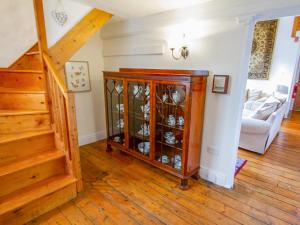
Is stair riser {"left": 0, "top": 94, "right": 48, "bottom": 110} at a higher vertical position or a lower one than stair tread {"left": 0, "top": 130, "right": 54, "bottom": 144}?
higher

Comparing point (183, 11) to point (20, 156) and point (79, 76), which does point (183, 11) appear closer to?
point (79, 76)

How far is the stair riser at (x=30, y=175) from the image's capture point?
5.92 feet

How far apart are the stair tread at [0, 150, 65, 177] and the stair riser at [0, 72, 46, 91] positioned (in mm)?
904

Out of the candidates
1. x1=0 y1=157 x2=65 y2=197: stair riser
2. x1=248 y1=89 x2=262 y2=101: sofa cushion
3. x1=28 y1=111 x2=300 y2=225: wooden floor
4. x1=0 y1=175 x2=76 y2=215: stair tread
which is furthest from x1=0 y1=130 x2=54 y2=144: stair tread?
x1=248 y1=89 x2=262 y2=101: sofa cushion

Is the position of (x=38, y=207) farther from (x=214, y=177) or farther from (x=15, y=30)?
(x=15, y=30)

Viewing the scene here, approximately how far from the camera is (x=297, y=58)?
5.08 meters

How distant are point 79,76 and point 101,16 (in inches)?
43.1

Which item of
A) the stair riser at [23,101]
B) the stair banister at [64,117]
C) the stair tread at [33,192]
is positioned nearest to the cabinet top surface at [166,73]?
the stair banister at [64,117]

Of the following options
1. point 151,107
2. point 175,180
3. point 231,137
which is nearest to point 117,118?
point 151,107

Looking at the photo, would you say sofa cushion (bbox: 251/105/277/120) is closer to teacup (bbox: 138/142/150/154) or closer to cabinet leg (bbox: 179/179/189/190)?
cabinet leg (bbox: 179/179/189/190)

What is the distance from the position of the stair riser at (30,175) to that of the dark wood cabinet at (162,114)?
1033 millimetres

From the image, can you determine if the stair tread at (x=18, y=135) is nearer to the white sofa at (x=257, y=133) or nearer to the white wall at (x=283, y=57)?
the white sofa at (x=257, y=133)

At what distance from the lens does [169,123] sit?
7.64 feet

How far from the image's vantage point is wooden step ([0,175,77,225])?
5.47ft
